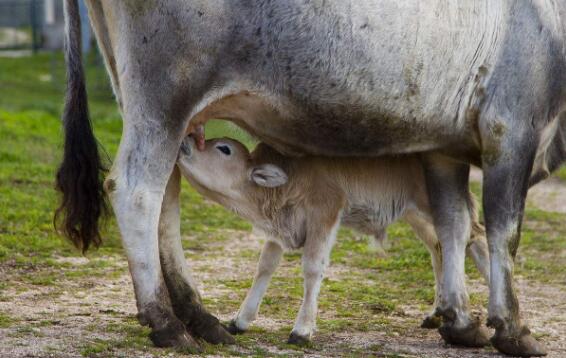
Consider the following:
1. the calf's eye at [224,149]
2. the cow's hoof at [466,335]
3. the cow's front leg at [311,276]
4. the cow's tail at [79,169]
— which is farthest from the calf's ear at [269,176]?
the cow's hoof at [466,335]

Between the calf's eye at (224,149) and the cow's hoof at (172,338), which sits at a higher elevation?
the calf's eye at (224,149)

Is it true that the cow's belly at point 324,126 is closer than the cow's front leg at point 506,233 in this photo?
Yes

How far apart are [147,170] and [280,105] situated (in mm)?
861

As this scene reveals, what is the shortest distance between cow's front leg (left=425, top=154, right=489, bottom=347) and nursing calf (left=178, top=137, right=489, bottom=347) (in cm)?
10

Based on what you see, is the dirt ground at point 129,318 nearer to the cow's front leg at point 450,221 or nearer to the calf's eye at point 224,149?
the cow's front leg at point 450,221

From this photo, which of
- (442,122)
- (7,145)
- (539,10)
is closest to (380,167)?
(442,122)

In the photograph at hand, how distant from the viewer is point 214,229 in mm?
11758

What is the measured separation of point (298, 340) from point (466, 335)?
3.79 ft

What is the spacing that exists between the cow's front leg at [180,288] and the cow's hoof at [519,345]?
1.68 metres

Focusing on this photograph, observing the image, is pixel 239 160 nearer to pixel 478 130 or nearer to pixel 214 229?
pixel 478 130

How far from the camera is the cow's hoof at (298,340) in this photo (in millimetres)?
7621

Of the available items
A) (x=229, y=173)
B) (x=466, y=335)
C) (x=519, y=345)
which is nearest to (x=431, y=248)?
(x=466, y=335)

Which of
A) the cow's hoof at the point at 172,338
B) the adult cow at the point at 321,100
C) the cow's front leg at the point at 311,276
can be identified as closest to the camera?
the adult cow at the point at 321,100

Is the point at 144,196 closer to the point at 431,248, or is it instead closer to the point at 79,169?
the point at 79,169
